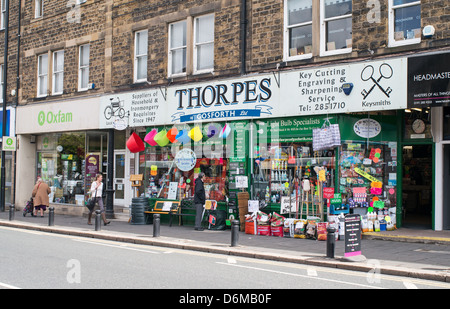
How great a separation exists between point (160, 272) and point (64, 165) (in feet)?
50.1

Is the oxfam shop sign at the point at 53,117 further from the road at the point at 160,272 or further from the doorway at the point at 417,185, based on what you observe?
the doorway at the point at 417,185

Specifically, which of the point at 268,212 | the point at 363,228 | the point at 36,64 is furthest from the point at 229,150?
the point at 36,64

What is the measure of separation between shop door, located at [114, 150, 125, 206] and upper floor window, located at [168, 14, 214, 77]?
14.6 ft

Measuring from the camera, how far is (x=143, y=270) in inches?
377

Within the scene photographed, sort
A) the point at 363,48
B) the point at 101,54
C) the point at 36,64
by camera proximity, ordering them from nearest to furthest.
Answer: the point at 363,48
the point at 101,54
the point at 36,64

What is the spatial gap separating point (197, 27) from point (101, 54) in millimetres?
5091

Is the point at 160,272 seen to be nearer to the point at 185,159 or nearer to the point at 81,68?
the point at 185,159

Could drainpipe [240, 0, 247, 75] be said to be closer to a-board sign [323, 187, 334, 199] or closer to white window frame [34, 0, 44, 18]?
a-board sign [323, 187, 334, 199]

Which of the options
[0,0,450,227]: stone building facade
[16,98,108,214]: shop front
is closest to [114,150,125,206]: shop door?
[0,0,450,227]: stone building facade

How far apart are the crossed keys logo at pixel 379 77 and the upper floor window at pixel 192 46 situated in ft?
18.6

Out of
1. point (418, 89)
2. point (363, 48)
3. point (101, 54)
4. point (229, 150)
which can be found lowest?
point (229, 150)

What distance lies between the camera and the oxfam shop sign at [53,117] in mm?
22359

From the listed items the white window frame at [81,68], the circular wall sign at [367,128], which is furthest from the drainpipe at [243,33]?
the white window frame at [81,68]

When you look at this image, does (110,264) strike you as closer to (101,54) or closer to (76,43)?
(101,54)
